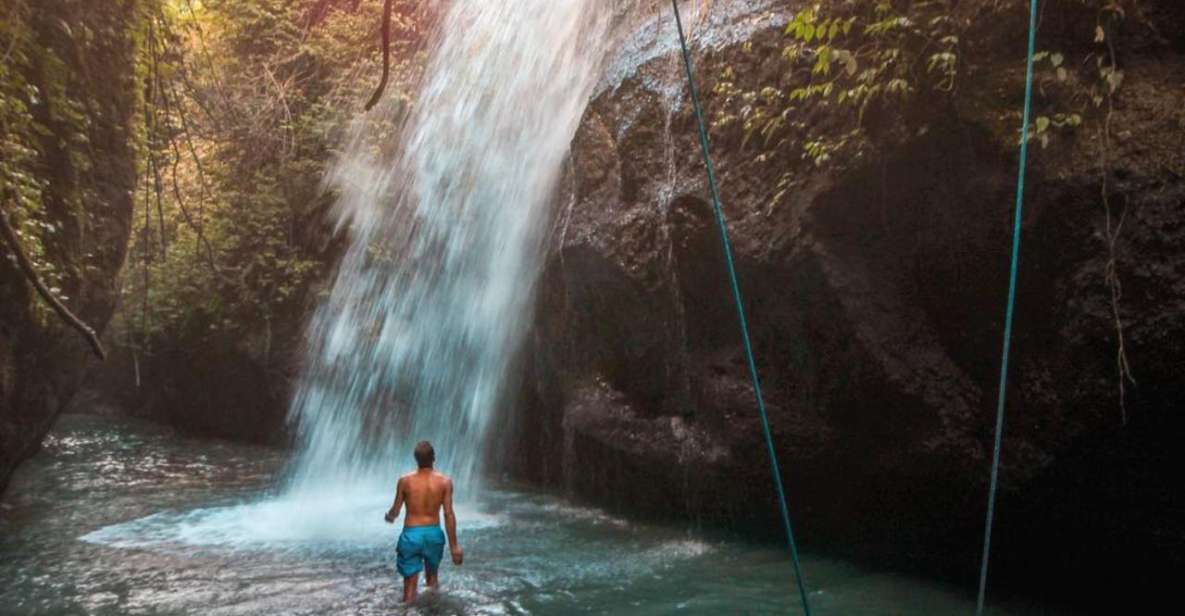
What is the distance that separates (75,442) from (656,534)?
12.7 meters

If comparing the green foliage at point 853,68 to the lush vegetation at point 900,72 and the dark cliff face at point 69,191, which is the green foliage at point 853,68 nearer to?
the lush vegetation at point 900,72

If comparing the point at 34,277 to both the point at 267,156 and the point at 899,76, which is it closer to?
the point at 899,76

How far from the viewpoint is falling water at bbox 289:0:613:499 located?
35.7 feet

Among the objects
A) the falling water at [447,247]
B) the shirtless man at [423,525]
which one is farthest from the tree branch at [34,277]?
the falling water at [447,247]

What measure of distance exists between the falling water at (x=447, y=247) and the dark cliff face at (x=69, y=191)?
3.66 m

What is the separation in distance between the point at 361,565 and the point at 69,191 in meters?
4.26

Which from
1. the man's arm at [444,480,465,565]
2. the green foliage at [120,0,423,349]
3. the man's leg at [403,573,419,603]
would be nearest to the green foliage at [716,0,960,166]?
the man's arm at [444,480,465,565]

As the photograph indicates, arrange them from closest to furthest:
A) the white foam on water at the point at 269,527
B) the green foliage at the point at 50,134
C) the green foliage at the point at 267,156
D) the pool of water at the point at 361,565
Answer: the pool of water at the point at 361,565, the green foliage at the point at 50,134, the white foam on water at the point at 269,527, the green foliage at the point at 267,156

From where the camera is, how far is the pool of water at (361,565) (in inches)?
239

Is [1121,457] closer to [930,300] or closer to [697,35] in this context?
[930,300]

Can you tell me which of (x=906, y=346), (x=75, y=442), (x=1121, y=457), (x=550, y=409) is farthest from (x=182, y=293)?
(x=1121, y=457)

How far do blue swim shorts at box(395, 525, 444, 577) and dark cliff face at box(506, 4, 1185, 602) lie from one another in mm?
2642

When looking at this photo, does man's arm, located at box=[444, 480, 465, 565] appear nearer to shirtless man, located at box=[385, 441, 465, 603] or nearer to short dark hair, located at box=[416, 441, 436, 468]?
shirtless man, located at box=[385, 441, 465, 603]

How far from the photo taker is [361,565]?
729cm
